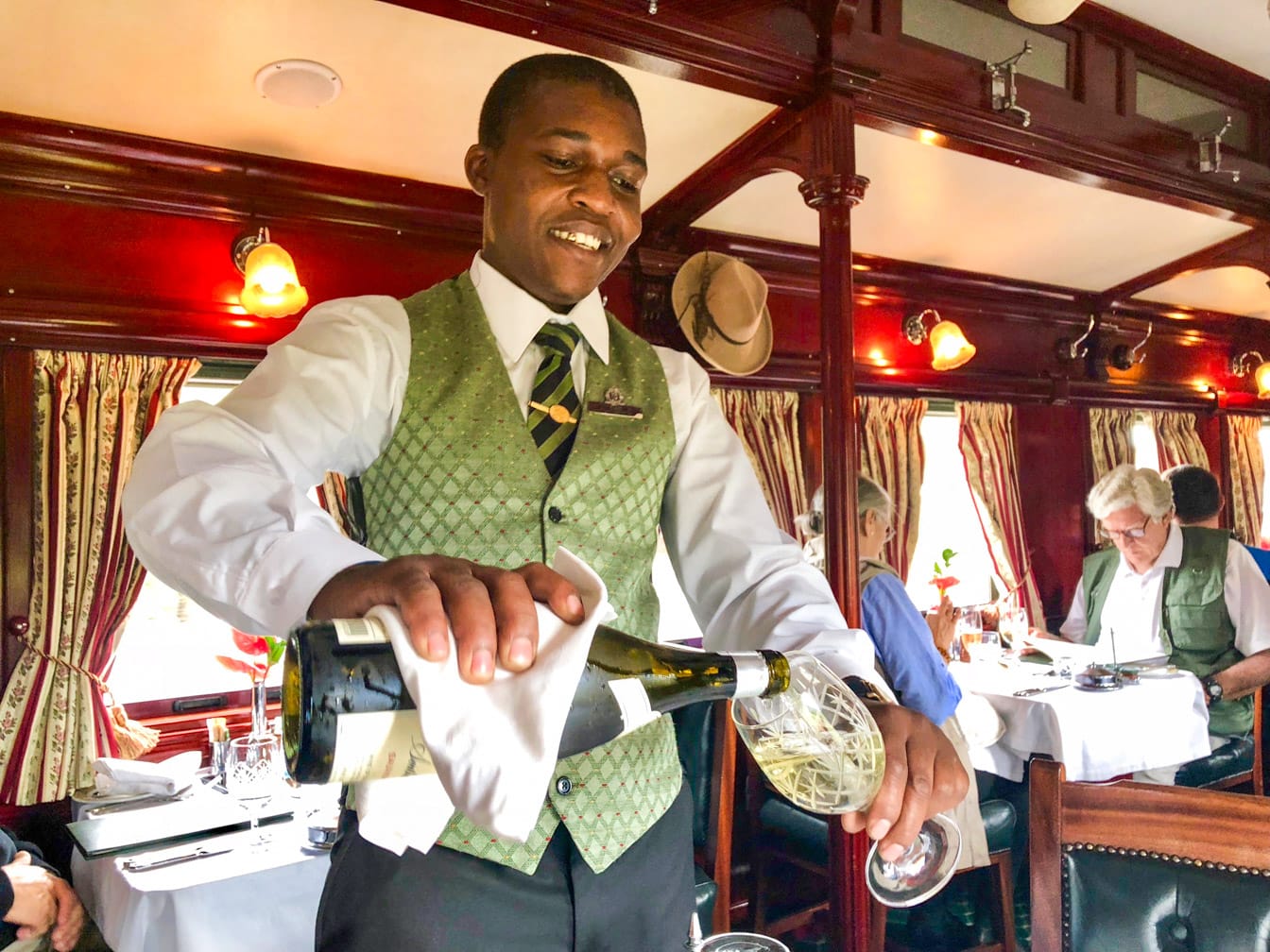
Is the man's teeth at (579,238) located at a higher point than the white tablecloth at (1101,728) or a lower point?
higher

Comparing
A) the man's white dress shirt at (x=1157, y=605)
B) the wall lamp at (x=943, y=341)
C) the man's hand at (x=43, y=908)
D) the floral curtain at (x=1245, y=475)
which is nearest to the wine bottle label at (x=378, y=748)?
the man's hand at (x=43, y=908)

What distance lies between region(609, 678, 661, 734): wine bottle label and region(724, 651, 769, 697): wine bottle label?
82 millimetres

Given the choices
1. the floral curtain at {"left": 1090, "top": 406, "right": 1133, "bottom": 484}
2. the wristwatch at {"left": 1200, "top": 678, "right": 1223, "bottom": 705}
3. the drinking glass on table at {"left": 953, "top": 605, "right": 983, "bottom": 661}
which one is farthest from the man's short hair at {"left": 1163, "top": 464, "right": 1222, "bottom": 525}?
the floral curtain at {"left": 1090, "top": 406, "right": 1133, "bottom": 484}

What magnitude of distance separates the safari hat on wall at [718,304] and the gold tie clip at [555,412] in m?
3.22

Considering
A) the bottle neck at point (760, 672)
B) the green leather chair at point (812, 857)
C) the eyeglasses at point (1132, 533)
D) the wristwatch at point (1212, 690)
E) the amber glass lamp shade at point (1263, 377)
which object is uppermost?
the amber glass lamp shade at point (1263, 377)

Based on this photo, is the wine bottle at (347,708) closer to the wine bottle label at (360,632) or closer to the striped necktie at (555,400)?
the wine bottle label at (360,632)

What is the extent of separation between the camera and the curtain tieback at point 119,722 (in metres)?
3.22

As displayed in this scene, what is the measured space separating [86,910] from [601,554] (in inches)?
77.9

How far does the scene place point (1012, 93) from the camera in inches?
128

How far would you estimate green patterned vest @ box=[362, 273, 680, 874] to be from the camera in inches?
41.6

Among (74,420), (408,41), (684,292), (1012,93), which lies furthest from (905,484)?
(74,420)

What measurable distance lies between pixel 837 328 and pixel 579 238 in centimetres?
197

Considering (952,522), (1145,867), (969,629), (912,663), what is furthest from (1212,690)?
(1145,867)

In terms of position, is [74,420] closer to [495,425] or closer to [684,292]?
[684,292]
